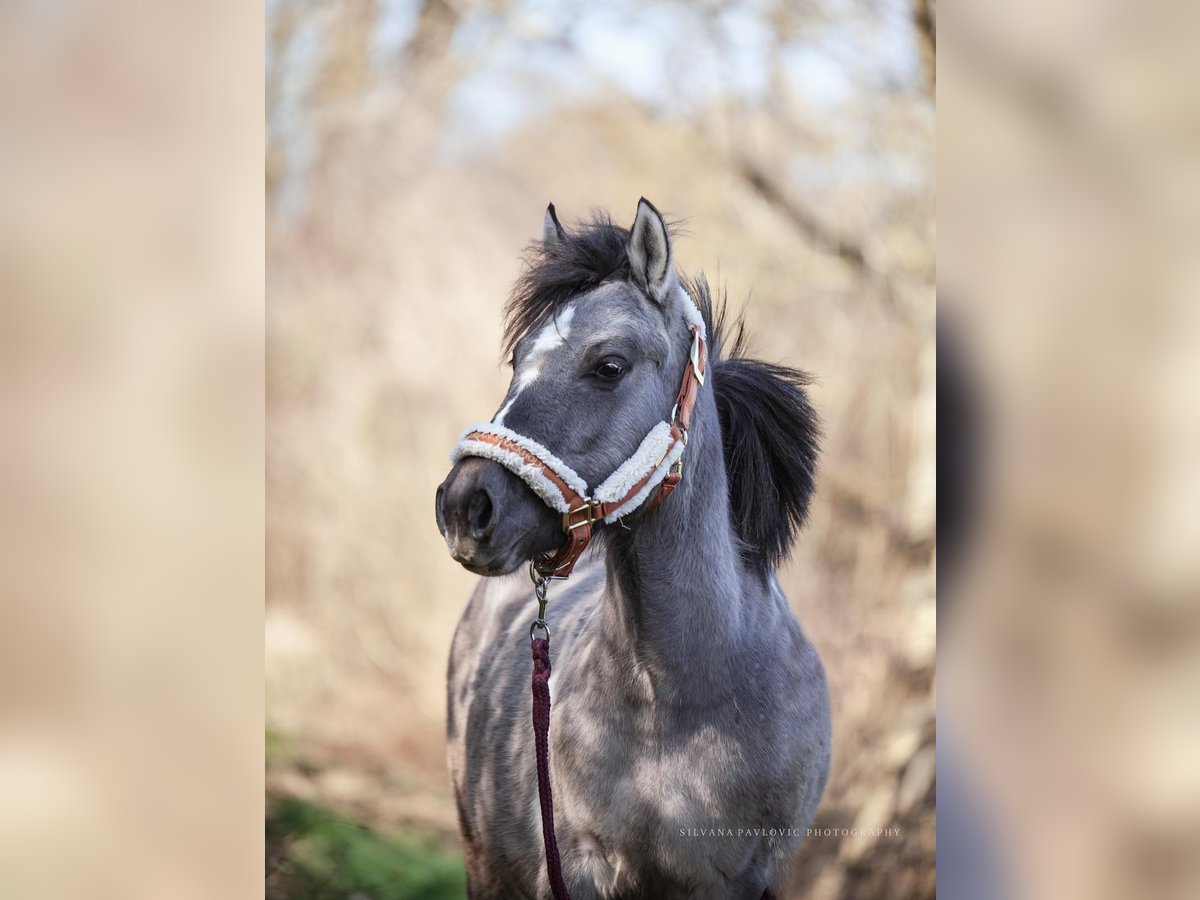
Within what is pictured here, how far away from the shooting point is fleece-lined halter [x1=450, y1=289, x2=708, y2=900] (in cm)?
148

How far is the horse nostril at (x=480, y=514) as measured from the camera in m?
1.46

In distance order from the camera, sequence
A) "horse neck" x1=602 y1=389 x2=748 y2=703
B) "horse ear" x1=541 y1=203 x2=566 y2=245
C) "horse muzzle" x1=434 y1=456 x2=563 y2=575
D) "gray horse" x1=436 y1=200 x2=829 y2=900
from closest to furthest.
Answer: "horse muzzle" x1=434 y1=456 x2=563 y2=575 < "gray horse" x1=436 y1=200 x2=829 y2=900 < "horse neck" x1=602 y1=389 x2=748 y2=703 < "horse ear" x1=541 y1=203 x2=566 y2=245

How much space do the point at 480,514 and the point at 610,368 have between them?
0.34 meters

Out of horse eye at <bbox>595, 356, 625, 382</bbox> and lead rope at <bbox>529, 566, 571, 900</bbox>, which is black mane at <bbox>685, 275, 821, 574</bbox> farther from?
lead rope at <bbox>529, 566, 571, 900</bbox>

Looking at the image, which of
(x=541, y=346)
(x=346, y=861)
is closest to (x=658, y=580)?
(x=541, y=346)

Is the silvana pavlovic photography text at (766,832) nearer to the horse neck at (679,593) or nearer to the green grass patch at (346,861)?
the horse neck at (679,593)

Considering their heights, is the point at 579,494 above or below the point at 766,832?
above

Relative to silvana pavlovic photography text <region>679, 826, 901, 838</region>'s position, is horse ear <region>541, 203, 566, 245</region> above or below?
above

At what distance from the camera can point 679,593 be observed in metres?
1.68

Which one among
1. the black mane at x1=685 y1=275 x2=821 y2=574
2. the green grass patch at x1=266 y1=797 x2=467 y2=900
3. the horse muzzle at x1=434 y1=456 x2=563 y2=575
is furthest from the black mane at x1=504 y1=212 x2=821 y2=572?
the green grass patch at x1=266 y1=797 x2=467 y2=900

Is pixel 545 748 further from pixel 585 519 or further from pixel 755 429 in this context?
pixel 755 429
